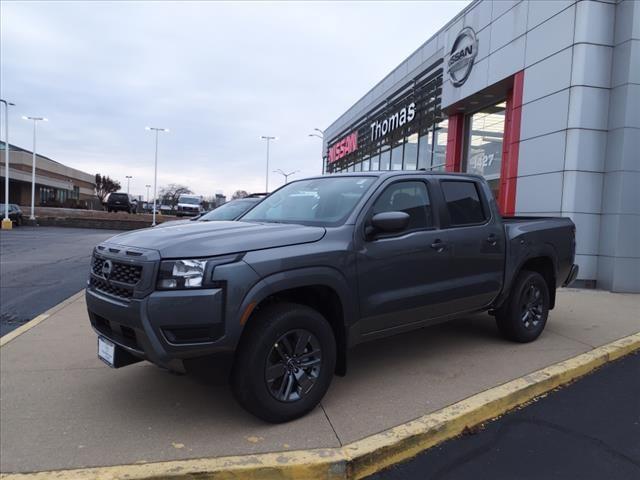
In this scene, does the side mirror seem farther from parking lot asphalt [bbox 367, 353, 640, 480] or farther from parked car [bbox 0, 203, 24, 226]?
parked car [bbox 0, 203, 24, 226]

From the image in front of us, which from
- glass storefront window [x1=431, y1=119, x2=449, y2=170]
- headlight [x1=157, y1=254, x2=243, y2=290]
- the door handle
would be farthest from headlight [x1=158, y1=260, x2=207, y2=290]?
glass storefront window [x1=431, y1=119, x2=449, y2=170]

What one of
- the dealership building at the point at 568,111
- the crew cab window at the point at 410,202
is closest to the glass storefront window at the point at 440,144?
the dealership building at the point at 568,111

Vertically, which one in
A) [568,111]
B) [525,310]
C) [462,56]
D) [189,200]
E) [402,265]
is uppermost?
[462,56]

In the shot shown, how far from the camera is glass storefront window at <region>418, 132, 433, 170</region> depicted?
18.3 m

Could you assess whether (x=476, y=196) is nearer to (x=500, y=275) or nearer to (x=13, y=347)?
(x=500, y=275)

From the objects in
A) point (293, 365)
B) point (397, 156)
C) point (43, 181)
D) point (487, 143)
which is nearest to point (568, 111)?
point (487, 143)

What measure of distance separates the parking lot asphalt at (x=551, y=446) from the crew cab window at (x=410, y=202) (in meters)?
1.75

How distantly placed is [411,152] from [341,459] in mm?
17931

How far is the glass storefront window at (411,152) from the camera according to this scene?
19.6 meters

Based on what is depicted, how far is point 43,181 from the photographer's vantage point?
63.4 meters

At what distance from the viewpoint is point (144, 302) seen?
3209 mm

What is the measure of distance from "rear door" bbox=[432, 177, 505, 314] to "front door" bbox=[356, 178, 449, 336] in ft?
0.51

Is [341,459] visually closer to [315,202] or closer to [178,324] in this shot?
[178,324]

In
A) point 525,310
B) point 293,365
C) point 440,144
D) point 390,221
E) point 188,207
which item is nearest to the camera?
point 293,365
